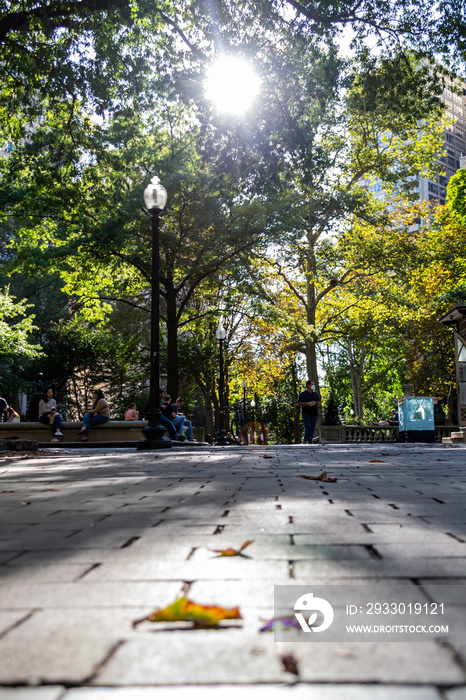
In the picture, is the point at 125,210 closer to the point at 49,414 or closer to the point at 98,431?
the point at 49,414

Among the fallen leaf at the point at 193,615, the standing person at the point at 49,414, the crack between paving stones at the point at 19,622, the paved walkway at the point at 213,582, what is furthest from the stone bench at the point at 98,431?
the fallen leaf at the point at 193,615

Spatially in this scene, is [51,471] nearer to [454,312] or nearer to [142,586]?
[142,586]

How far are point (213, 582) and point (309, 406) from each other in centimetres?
1485

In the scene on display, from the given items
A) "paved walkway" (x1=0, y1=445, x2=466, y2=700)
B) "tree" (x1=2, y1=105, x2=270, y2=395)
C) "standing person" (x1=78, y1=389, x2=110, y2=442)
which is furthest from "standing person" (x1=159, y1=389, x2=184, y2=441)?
"paved walkway" (x1=0, y1=445, x2=466, y2=700)

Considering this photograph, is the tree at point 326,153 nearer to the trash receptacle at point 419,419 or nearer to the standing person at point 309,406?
the standing person at point 309,406

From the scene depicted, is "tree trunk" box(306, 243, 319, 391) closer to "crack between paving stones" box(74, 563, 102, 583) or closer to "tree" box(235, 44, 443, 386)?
"tree" box(235, 44, 443, 386)

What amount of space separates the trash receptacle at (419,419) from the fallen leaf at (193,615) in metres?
17.8

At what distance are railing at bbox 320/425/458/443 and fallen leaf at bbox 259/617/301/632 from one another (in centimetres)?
2389

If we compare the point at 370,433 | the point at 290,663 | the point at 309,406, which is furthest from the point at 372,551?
the point at 370,433

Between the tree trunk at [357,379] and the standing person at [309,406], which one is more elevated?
the tree trunk at [357,379]

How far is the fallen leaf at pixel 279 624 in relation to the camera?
1754 millimetres

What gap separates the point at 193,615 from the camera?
6.01ft

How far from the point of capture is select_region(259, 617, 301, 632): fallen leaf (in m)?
1.75

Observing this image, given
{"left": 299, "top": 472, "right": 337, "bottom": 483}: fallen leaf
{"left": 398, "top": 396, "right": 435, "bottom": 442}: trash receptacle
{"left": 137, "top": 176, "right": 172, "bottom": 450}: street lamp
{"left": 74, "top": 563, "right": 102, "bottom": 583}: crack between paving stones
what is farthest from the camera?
{"left": 398, "top": 396, "right": 435, "bottom": 442}: trash receptacle
